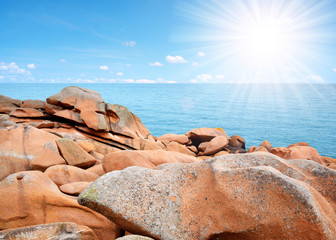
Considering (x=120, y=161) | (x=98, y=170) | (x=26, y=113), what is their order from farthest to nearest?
(x=26, y=113) < (x=98, y=170) < (x=120, y=161)

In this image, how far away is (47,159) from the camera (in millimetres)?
5965

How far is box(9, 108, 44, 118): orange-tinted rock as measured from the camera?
37.4 ft

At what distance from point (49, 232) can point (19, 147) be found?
15.6 feet

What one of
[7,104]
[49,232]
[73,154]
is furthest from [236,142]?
[49,232]

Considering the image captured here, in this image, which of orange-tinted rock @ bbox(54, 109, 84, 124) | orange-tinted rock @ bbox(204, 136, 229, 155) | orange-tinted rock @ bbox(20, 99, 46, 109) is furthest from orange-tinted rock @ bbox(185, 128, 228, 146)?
orange-tinted rock @ bbox(20, 99, 46, 109)

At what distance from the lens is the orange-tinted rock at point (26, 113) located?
11384 millimetres

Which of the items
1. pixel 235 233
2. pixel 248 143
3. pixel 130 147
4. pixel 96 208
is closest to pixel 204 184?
pixel 235 233

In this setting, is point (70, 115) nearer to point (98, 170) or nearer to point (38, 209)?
point (98, 170)

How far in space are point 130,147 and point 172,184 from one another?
809 cm

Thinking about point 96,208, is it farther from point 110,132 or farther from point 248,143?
point 248,143

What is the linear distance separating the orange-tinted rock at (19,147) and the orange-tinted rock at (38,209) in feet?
8.27

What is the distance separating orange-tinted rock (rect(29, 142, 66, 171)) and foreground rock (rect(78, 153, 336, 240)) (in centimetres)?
325

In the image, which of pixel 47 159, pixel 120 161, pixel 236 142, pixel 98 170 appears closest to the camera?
pixel 120 161

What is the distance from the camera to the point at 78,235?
9.68 ft
